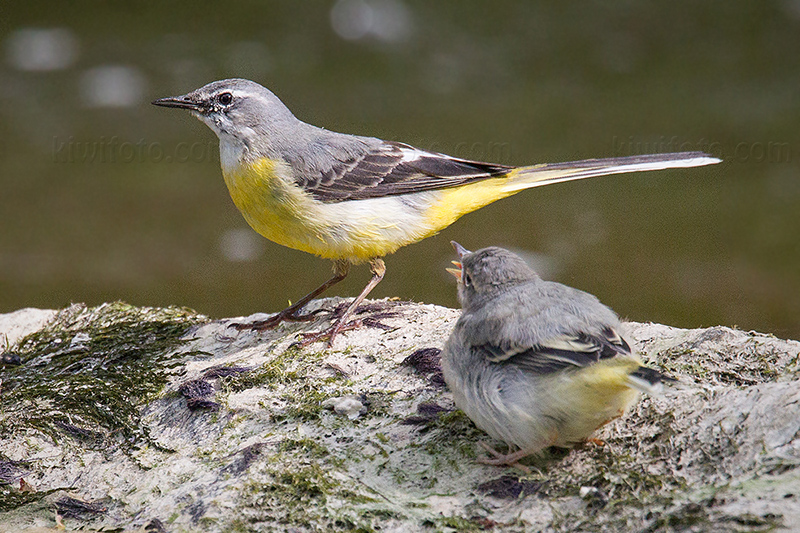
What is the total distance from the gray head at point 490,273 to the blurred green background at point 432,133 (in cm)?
450

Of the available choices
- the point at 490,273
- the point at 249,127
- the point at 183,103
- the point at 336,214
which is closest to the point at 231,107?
the point at 249,127

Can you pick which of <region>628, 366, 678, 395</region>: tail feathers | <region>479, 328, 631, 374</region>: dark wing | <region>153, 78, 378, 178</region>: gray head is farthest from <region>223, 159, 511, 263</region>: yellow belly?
<region>628, 366, 678, 395</region>: tail feathers

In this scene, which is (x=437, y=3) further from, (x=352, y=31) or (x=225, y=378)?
(x=225, y=378)

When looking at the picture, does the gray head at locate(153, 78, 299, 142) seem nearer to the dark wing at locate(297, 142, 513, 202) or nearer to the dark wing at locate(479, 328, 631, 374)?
the dark wing at locate(297, 142, 513, 202)

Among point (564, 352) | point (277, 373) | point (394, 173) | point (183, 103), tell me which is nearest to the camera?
point (564, 352)

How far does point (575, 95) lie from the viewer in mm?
12836

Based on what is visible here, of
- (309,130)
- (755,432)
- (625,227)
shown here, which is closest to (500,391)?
(755,432)

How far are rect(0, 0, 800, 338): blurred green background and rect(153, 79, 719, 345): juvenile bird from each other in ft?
10.1

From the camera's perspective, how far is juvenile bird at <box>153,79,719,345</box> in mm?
5426

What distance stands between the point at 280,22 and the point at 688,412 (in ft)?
39.0

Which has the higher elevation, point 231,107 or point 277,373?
point 231,107

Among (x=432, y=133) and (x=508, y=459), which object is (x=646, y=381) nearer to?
(x=508, y=459)

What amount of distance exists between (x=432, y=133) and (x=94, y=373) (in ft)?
24.4

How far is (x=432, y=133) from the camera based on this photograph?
11.8m
